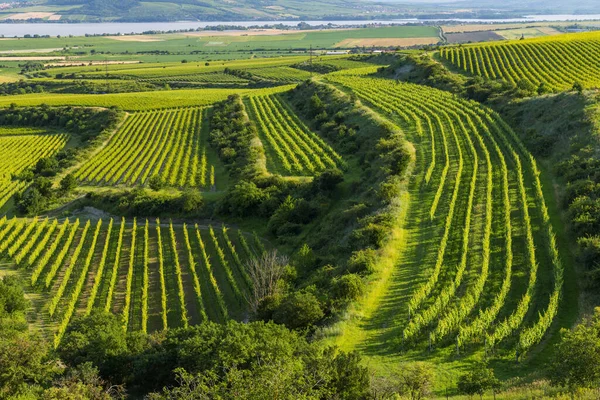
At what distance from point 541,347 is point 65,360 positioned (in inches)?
907

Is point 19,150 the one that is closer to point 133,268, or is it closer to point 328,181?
point 133,268

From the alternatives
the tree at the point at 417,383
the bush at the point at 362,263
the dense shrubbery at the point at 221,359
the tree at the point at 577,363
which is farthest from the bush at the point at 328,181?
the tree at the point at 577,363

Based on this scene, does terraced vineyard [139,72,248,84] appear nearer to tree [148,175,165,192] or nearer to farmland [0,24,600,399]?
farmland [0,24,600,399]

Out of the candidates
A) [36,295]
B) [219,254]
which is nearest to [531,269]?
[219,254]

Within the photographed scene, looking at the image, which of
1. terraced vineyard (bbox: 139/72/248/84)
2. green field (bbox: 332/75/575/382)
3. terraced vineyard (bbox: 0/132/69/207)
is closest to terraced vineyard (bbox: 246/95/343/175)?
green field (bbox: 332/75/575/382)

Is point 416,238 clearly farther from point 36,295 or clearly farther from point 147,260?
point 36,295

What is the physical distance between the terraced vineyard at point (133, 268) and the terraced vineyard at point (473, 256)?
42.9 ft

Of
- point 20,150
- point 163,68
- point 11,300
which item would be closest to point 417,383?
point 11,300

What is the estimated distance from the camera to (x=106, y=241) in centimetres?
4912

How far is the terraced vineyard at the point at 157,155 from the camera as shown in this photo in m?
68.4

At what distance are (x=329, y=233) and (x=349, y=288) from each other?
14.6 metres

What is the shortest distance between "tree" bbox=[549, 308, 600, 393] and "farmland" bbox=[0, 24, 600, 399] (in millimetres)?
1328

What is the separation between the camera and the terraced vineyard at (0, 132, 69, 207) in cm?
7000

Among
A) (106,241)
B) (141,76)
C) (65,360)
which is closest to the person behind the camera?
(65,360)
